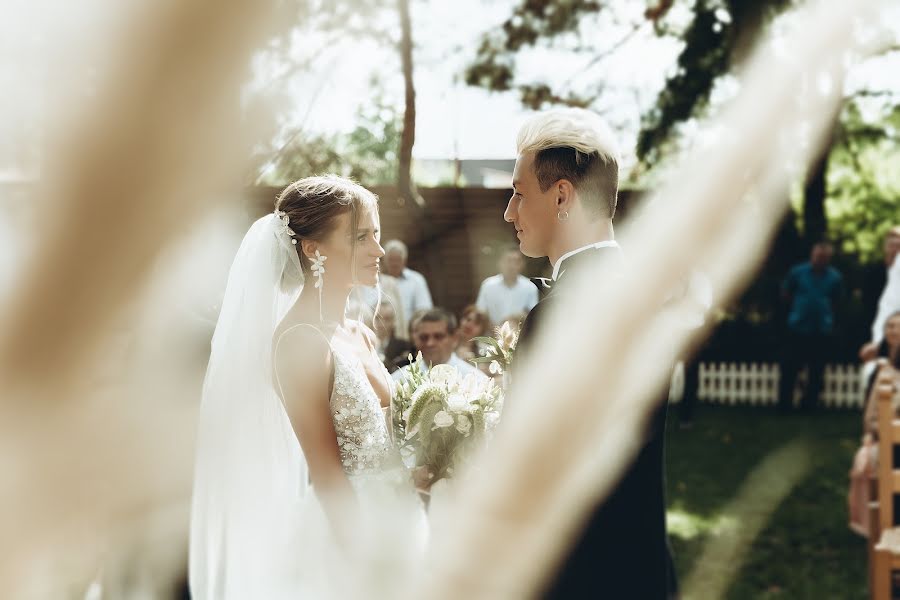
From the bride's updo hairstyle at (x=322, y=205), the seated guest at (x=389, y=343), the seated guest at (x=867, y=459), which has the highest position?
the bride's updo hairstyle at (x=322, y=205)

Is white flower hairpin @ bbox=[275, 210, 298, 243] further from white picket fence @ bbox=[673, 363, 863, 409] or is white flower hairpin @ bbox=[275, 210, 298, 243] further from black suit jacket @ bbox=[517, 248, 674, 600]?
white picket fence @ bbox=[673, 363, 863, 409]

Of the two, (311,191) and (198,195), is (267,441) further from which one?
(198,195)

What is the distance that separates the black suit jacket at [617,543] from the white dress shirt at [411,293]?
22.5 feet

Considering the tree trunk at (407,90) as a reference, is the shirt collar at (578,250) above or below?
below

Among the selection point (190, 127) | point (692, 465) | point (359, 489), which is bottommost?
point (692, 465)

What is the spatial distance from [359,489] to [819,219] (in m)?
12.8

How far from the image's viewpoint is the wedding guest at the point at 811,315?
11.8 metres

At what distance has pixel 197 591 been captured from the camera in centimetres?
321

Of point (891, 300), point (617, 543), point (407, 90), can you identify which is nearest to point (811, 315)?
point (891, 300)

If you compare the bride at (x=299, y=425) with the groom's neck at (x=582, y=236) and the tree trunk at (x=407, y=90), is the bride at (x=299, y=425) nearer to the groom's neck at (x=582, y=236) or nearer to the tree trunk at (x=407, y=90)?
the groom's neck at (x=582, y=236)

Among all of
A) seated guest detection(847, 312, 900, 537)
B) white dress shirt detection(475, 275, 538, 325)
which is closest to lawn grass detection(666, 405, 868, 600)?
seated guest detection(847, 312, 900, 537)

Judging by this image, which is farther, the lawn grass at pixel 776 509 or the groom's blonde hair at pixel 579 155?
the lawn grass at pixel 776 509

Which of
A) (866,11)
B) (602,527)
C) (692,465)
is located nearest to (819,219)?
(866,11)

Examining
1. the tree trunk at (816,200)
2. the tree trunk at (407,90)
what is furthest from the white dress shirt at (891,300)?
the tree trunk at (816,200)
